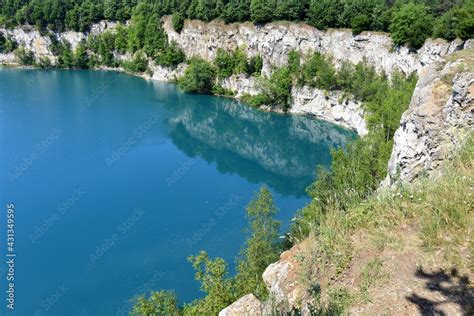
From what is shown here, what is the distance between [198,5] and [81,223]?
147ft

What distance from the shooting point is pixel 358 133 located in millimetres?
43750

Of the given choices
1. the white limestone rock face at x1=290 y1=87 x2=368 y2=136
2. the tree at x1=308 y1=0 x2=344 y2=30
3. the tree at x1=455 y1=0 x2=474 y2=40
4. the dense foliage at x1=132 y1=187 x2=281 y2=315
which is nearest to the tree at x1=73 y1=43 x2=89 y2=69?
the white limestone rock face at x1=290 y1=87 x2=368 y2=136

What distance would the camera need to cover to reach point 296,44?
5275 centimetres

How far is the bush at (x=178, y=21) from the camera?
64.5 m

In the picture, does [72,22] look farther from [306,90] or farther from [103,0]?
[306,90]

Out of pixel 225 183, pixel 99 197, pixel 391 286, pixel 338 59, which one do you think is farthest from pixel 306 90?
pixel 391 286

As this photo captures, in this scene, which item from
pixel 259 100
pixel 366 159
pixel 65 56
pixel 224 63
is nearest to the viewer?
pixel 366 159

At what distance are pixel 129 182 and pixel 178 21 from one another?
1560 inches

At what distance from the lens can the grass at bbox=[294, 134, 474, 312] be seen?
277 inches

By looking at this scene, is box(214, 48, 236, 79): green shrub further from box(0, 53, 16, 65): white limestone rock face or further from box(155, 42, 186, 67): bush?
box(0, 53, 16, 65): white limestone rock face

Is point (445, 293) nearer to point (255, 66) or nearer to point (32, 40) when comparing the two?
point (255, 66)

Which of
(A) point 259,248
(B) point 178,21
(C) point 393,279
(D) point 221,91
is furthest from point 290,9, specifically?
(C) point 393,279

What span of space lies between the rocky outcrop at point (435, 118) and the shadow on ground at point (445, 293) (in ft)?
21.5

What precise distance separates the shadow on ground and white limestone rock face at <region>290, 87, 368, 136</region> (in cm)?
3661
